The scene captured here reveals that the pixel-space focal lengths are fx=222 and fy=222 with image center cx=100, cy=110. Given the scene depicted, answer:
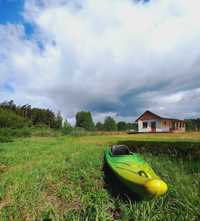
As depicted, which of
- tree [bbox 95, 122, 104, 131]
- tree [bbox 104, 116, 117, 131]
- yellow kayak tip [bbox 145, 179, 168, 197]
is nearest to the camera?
yellow kayak tip [bbox 145, 179, 168, 197]

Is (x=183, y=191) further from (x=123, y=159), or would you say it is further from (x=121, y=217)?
(x=123, y=159)

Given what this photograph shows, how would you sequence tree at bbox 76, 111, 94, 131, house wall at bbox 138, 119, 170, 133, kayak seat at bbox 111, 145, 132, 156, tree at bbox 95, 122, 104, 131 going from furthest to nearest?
tree at bbox 95, 122, 104, 131
tree at bbox 76, 111, 94, 131
house wall at bbox 138, 119, 170, 133
kayak seat at bbox 111, 145, 132, 156

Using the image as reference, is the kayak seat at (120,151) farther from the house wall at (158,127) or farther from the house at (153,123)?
the house wall at (158,127)

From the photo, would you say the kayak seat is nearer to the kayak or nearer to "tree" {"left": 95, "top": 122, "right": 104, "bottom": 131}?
the kayak

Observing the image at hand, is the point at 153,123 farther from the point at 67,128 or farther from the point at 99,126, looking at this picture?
the point at 99,126

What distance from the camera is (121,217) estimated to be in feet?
13.4

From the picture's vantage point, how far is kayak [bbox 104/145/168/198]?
13.8 ft

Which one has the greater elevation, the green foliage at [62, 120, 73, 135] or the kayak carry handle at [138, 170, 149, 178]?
the green foliage at [62, 120, 73, 135]

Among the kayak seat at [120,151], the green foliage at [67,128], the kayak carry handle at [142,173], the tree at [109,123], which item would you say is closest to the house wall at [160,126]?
the green foliage at [67,128]

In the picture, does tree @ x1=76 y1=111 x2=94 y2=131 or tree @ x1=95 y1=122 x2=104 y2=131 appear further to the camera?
tree @ x1=95 y1=122 x2=104 y2=131

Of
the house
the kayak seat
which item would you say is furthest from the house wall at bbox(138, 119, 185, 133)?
the kayak seat

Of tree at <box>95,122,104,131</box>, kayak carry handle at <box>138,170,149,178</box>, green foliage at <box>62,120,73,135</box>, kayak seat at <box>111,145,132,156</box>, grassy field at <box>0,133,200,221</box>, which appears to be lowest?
grassy field at <box>0,133,200,221</box>

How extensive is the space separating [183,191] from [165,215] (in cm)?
76

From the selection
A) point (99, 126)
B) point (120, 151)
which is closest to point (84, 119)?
point (99, 126)
